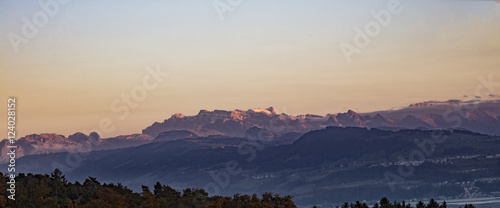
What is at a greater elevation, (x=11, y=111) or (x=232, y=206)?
(x=11, y=111)

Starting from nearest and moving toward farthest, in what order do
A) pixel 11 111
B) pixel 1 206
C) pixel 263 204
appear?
1. pixel 11 111
2. pixel 263 204
3. pixel 1 206

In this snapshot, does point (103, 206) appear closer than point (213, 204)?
No

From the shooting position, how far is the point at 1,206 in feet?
625

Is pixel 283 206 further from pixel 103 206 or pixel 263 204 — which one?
pixel 103 206

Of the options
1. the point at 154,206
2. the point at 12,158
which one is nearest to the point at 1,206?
the point at 154,206

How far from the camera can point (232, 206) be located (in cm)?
17738

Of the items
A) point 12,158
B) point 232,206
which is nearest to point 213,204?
point 232,206

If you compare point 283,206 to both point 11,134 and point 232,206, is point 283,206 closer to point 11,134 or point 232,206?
point 232,206

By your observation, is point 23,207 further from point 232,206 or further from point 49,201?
point 232,206

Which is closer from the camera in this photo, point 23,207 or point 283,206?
point 283,206

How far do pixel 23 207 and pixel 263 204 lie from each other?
222ft

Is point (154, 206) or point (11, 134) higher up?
point (11, 134)

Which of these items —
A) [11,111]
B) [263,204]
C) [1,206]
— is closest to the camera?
[11,111]

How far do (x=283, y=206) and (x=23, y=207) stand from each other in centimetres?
6873
